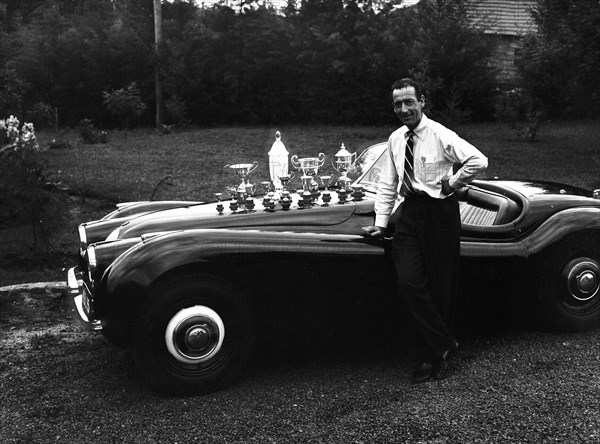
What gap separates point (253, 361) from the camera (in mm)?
4402

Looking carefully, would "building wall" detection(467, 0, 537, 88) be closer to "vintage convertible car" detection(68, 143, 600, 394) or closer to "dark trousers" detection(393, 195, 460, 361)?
"vintage convertible car" detection(68, 143, 600, 394)

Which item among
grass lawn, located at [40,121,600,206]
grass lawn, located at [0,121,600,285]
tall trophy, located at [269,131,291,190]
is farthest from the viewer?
grass lawn, located at [40,121,600,206]

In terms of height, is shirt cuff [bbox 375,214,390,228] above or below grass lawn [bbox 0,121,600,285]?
above

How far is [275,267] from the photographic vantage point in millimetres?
4020

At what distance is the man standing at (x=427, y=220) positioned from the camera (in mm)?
4008

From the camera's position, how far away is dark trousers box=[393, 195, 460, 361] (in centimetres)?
400

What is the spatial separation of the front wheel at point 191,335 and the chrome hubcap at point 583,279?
2.30 m

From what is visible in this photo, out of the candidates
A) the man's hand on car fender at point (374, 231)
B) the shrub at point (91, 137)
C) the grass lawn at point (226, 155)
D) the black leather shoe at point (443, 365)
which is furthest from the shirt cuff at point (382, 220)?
the shrub at point (91, 137)

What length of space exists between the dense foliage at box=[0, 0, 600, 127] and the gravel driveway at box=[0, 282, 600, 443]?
607 inches

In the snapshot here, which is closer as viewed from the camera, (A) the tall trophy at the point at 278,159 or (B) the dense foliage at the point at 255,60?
(A) the tall trophy at the point at 278,159

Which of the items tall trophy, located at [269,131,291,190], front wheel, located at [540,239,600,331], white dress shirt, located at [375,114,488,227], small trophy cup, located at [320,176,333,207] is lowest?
front wheel, located at [540,239,600,331]

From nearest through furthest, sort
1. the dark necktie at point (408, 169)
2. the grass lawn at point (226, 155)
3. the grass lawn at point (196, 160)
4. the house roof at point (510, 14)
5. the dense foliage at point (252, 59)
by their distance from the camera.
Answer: the dark necktie at point (408, 169) → the grass lawn at point (196, 160) → the grass lawn at point (226, 155) → the dense foliage at point (252, 59) → the house roof at point (510, 14)

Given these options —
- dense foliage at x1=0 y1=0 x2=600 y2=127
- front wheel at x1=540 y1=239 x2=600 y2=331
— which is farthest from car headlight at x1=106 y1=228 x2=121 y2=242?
dense foliage at x1=0 y1=0 x2=600 y2=127

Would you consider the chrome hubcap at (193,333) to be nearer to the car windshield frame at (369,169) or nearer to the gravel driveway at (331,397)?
the gravel driveway at (331,397)
